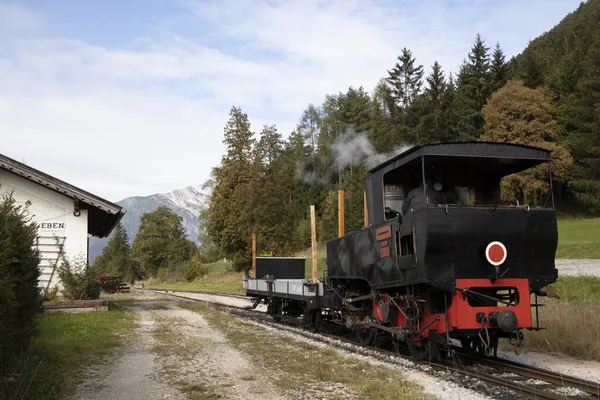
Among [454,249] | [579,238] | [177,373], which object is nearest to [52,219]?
[177,373]

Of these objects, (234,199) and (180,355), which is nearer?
(180,355)

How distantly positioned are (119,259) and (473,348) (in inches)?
3460

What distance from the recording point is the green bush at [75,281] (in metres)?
17.3

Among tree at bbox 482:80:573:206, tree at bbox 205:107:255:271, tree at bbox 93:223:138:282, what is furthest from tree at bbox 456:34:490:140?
tree at bbox 93:223:138:282

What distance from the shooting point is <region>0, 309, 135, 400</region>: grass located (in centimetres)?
641

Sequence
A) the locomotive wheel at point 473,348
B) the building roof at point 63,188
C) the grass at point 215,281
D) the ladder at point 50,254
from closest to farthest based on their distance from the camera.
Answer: the locomotive wheel at point 473,348, the building roof at point 63,188, the ladder at point 50,254, the grass at point 215,281

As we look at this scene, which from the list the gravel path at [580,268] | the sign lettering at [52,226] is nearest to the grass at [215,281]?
the sign lettering at [52,226]

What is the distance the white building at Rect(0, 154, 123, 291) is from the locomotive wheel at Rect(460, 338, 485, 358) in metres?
13.1

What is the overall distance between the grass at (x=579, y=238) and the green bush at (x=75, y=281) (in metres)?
25.0

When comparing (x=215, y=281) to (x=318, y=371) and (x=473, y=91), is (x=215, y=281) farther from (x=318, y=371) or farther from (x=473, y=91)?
(x=318, y=371)

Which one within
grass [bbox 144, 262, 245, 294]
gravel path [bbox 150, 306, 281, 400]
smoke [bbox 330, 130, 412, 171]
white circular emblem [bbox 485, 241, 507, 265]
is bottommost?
gravel path [bbox 150, 306, 281, 400]

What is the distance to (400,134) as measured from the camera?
6200cm

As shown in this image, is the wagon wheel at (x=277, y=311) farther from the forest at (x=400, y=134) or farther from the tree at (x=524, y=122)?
the tree at (x=524, y=122)

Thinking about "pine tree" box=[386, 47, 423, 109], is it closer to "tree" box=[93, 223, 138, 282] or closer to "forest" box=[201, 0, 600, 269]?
"forest" box=[201, 0, 600, 269]
